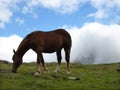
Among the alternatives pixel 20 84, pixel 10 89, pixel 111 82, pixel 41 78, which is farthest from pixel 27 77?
pixel 111 82

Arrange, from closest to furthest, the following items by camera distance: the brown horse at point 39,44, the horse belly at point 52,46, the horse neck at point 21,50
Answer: the brown horse at point 39,44 → the horse neck at point 21,50 → the horse belly at point 52,46

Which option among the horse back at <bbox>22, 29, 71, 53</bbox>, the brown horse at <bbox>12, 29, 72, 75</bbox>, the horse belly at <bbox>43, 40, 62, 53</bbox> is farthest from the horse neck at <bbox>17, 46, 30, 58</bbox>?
the horse belly at <bbox>43, 40, 62, 53</bbox>

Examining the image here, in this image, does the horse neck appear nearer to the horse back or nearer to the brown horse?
the brown horse

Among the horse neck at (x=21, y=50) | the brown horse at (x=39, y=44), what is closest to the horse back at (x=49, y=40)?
the brown horse at (x=39, y=44)

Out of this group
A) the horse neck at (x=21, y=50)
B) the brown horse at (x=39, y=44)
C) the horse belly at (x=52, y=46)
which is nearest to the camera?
the brown horse at (x=39, y=44)

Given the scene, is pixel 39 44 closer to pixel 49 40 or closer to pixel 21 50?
pixel 49 40

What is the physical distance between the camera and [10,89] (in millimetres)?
19359

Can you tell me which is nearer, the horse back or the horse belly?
the horse back

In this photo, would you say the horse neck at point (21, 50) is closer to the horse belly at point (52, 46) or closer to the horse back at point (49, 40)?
the horse back at point (49, 40)

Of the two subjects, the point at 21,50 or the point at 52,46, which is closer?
the point at 21,50

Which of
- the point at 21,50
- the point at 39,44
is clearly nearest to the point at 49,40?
the point at 39,44

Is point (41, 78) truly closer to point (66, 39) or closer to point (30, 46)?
point (30, 46)

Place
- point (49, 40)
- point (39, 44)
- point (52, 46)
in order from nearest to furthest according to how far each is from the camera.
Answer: point (39, 44)
point (49, 40)
point (52, 46)

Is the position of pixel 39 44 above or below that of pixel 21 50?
above
